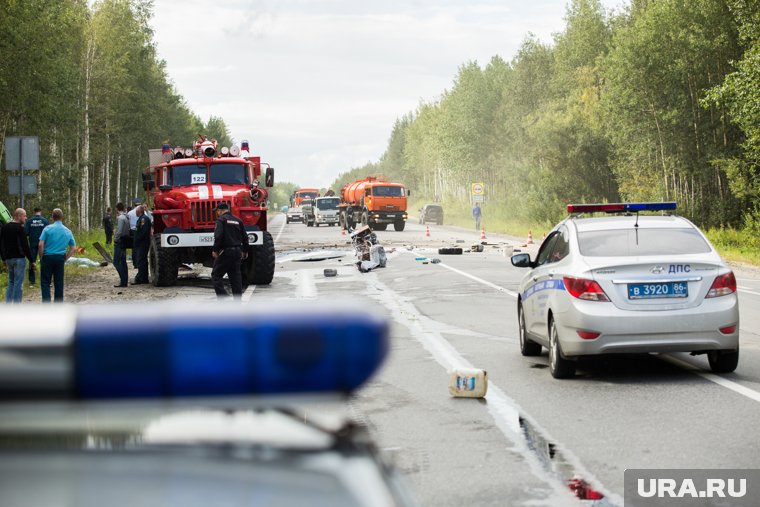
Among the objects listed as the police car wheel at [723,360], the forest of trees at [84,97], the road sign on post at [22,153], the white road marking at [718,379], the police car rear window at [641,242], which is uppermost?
the forest of trees at [84,97]

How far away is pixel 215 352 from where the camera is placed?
60.6 inches

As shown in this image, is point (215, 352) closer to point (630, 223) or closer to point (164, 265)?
point (630, 223)

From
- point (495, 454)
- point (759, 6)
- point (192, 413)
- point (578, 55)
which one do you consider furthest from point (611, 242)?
point (578, 55)

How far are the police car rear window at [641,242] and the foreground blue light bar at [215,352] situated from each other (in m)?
9.56

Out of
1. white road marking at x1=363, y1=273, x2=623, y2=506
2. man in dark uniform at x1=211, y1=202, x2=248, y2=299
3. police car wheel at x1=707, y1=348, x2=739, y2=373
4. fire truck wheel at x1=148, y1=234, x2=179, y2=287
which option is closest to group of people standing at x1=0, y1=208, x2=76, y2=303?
man in dark uniform at x1=211, y1=202, x2=248, y2=299

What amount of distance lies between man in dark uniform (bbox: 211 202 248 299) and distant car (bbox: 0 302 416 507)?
1724cm

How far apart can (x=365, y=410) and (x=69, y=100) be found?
144 ft

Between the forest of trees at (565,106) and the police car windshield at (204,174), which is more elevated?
the forest of trees at (565,106)

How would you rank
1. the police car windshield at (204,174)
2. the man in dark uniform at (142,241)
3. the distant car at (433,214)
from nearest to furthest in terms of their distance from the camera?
the police car windshield at (204,174) < the man in dark uniform at (142,241) < the distant car at (433,214)

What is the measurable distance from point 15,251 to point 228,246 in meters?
3.78

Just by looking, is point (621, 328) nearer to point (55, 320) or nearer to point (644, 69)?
point (55, 320)

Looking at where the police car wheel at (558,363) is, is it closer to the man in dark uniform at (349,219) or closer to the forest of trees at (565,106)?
the forest of trees at (565,106)

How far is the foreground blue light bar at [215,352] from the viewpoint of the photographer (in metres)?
1.52

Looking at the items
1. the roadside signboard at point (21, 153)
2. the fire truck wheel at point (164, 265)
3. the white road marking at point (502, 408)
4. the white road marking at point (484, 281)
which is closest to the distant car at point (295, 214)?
the white road marking at point (484, 281)
